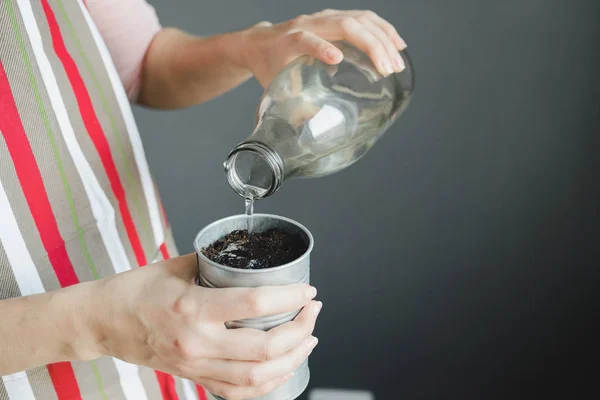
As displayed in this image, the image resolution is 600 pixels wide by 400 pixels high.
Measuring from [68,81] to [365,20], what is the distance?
37 cm

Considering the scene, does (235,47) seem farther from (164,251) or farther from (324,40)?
(164,251)

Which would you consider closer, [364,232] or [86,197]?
[86,197]

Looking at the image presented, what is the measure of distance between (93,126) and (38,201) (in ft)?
0.48

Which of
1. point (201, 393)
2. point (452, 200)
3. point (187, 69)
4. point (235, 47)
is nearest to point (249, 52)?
point (235, 47)

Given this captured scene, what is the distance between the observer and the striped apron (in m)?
0.68

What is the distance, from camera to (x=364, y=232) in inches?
58.6

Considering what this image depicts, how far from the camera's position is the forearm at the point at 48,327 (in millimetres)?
548

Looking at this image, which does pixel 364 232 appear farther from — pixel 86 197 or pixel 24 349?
pixel 24 349

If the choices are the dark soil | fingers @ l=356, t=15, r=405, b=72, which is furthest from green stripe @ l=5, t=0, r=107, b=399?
fingers @ l=356, t=15, r=405, b=72

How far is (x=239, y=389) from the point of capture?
0.55 meters

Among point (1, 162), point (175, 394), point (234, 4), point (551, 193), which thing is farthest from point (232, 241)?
point (551, 193)

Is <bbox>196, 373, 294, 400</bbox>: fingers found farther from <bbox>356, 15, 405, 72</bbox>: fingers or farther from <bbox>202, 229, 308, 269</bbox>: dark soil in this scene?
<bbox>356, 15, 405, 72</bbox>: fingers

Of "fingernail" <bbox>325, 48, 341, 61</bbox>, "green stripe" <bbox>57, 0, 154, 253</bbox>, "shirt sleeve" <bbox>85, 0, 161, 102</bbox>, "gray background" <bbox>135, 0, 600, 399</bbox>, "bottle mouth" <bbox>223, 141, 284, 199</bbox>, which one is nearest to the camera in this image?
"bottle mouth" <bbox>223, 141, 284, 199</bbox>

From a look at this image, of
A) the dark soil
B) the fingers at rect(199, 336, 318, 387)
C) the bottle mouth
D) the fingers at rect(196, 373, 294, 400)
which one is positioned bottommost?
the fingers at rect(196, 373, 294, 400)
